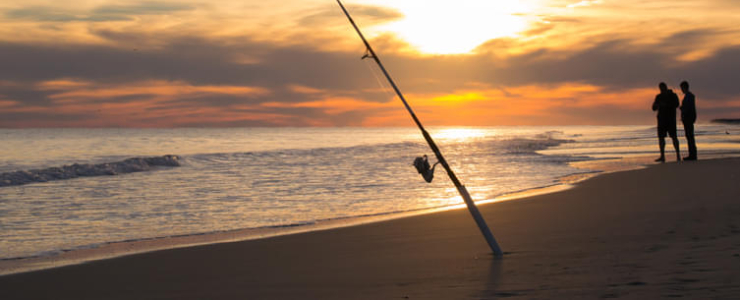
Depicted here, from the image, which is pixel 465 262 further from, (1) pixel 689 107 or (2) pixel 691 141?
(1) pixel 689 107

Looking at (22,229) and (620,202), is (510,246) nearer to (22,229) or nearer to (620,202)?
(620,202)

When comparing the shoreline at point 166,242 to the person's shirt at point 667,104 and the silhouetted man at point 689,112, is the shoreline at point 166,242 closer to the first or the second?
the person's shirt at point 667,104

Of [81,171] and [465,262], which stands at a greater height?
[465,262]

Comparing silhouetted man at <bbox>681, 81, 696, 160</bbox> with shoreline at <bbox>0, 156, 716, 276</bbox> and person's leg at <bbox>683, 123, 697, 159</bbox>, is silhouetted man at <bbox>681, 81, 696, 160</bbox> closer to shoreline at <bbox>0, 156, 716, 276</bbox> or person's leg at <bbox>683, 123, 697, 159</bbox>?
person's leg at <bbox>683, 123, 697, 159</bbox>

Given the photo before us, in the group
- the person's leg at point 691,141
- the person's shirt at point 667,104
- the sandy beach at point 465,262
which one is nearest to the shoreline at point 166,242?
the sandy beach at point 465,262

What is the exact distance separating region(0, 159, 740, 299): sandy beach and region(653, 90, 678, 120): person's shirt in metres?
7.70

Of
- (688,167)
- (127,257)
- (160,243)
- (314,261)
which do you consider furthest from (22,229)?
(688,167)

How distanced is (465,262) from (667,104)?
11.9 metres

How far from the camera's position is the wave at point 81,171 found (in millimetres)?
17141

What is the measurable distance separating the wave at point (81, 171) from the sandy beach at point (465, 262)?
41.2ft

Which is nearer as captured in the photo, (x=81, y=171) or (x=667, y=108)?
(x=667, y=108)

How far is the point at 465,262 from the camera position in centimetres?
469

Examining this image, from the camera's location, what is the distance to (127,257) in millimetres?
6164

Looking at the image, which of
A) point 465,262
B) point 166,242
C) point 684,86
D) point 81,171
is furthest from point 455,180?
point 81,171
